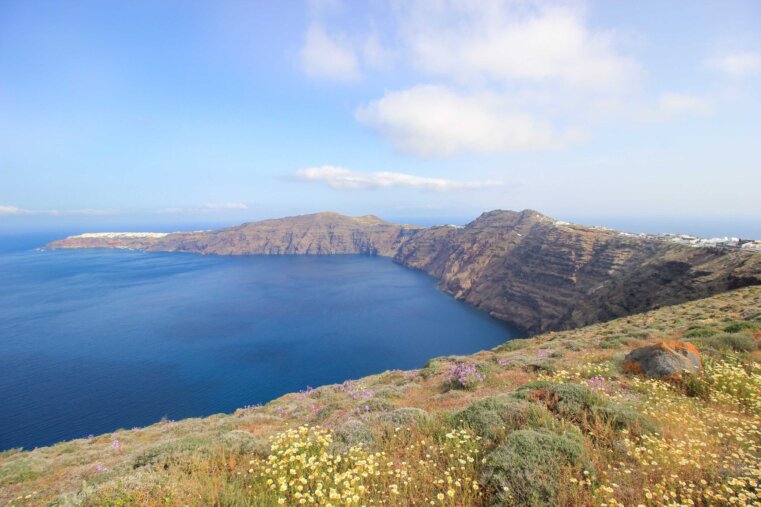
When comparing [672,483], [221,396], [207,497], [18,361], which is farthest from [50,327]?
[672,483]

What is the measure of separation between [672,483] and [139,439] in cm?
2202

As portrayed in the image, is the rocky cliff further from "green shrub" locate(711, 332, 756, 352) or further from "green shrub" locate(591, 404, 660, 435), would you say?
"green shrub" locate(591, 404, 660, 435)

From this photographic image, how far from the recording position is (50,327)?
8225 cm

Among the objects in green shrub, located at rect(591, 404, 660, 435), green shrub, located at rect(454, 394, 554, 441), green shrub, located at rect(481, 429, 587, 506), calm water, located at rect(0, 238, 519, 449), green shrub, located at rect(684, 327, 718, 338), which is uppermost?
green shrub, located at rect(481, 429, 587, 506)

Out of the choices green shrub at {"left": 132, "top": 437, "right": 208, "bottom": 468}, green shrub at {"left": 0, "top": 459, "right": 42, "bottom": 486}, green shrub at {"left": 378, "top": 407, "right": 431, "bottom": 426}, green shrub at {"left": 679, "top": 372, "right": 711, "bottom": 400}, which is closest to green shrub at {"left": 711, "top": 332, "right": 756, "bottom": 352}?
green shrub at {"left": 679, "top": 372, "right": 711, "bottom": 400}

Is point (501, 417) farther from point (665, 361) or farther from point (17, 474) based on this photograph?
point (17, 474)

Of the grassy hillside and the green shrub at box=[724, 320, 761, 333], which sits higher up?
the grassy hillside

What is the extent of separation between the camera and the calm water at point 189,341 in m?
47.8

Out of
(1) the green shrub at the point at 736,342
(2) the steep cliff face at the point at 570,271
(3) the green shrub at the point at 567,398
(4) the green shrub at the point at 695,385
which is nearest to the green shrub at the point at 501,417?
(3) the green shrub at the point at 567,398

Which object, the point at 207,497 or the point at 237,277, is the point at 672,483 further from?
the point at 237,277

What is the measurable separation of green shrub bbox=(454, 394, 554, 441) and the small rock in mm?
5967

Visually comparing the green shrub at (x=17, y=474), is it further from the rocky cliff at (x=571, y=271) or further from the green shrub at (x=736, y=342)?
the rocky cliff at (x=571, y=271)

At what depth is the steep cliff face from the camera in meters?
50.8

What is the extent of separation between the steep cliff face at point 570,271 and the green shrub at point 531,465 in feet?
169
